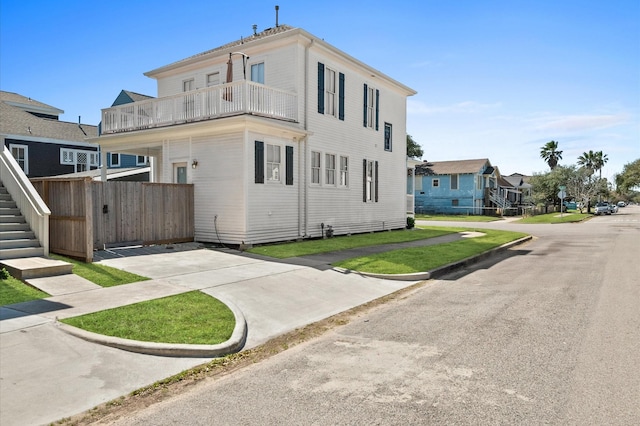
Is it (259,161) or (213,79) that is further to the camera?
(213,79)

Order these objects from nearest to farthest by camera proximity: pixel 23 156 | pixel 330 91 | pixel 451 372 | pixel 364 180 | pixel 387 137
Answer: pixel 451 372 → pixel 330 91 → pixel 364 180 → pixel 387 137 → pixel 23 156

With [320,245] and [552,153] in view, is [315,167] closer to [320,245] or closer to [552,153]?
[320,245]

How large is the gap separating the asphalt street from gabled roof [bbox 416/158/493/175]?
44669 mm

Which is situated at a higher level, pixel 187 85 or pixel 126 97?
pixel 126 97

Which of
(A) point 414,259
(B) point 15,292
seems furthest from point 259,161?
(B) point 15,292

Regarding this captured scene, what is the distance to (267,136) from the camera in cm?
1569

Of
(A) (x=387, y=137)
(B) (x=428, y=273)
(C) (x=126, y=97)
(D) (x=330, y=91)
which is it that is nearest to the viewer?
(B) (x=428, y=273)

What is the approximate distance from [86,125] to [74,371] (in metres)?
37.3

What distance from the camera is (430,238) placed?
20.8 m

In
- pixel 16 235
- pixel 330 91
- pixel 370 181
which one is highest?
pixel 330 91

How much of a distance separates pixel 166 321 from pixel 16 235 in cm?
638

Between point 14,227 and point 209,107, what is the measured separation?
7.30 m

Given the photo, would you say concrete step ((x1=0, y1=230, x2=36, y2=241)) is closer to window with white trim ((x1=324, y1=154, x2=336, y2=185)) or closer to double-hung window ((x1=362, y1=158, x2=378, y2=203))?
window with white trim ((x1=324, y1=154, x2=336, y2=185))

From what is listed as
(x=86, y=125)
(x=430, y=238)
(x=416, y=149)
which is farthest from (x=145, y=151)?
(x=416, y=149)
